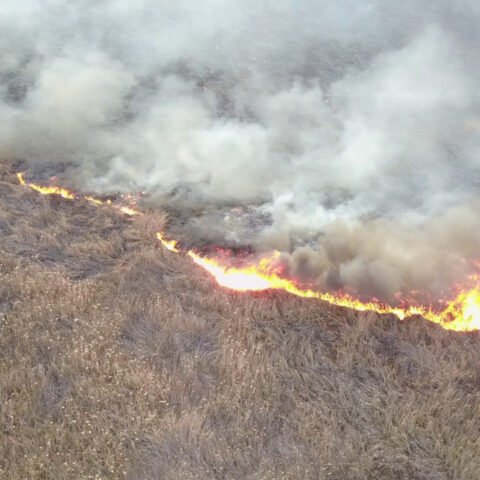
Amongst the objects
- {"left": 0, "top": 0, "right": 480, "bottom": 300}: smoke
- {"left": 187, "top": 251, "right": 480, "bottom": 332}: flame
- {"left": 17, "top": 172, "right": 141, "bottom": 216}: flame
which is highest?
{"left": 0, "top": 0, "right": 480, "bottom": 300}: smoke

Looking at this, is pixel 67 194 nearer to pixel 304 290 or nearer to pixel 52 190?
pixel 52 190

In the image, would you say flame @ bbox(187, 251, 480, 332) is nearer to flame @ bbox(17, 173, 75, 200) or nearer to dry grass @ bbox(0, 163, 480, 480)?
dry grass @ bbox(0, 163, 480, 480)

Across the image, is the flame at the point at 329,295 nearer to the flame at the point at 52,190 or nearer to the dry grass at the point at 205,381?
the dry grass at the point at 205,381

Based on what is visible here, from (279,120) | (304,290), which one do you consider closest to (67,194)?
(279,120)

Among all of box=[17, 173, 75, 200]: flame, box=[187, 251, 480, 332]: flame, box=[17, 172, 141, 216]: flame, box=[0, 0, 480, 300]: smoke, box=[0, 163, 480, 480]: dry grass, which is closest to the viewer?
box=[0, 163, 480, 480]: dry grass

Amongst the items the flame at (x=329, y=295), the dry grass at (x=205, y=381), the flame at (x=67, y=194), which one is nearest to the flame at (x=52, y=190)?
the flame at (x=67, y=194)

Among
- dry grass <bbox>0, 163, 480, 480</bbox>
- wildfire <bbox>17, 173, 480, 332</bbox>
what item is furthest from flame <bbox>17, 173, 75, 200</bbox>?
wildfire <bbox>17, 173, 480, 332</bbox>

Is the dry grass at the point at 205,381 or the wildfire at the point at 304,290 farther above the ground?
the wildfire at the point at 304,290
